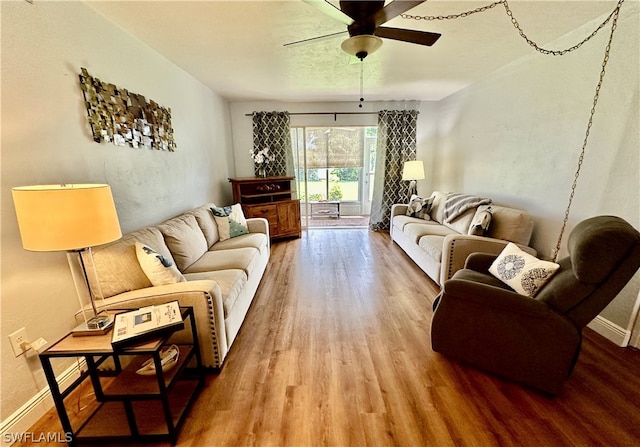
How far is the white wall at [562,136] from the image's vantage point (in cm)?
194

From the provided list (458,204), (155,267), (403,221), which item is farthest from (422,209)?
(155,267)

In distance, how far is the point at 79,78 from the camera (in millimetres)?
1760

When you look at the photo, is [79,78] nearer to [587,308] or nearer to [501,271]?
[501,271]

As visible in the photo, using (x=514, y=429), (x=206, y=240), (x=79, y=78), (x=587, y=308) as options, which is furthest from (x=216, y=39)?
(x=514, y=429)

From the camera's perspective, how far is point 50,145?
5.12 feet

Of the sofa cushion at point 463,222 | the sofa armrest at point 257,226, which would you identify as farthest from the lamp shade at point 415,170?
the sofa armrest at point 257,226

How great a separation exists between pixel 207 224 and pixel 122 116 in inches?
51.4

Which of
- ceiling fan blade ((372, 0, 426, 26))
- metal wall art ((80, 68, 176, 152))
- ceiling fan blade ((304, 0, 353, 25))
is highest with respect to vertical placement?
ceiling fan blade ((304, 0, 353, 25))

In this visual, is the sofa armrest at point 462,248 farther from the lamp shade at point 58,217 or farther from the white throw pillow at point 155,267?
the lamp shade at point 58,217

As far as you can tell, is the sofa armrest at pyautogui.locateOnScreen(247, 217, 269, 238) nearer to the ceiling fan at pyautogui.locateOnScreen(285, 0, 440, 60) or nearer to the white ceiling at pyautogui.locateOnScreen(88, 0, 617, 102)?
the white ceiling at pyautogui.locateOnScreen(88, 0, 617, 102)

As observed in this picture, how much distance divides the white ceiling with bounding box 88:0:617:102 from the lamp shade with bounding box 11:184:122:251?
4.84 feet

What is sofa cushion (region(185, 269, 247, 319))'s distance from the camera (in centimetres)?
192

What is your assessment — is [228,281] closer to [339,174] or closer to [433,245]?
[433,245]

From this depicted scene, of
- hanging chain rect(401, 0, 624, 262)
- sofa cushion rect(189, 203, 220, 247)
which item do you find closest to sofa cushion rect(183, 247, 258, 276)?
sofa cushion rect(189, 203, 220, 247)
